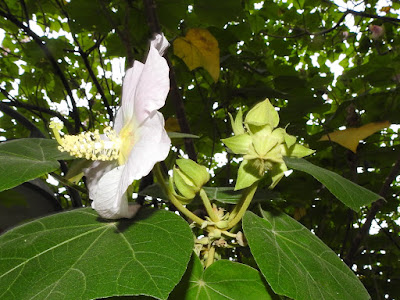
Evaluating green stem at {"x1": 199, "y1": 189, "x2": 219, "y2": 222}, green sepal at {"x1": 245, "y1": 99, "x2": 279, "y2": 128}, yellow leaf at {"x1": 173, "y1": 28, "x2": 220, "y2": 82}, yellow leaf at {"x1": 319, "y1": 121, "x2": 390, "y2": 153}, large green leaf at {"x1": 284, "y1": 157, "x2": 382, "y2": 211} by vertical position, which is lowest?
green stem at {"x1": 199, "y1": 189, "x2": 219, "y2": 222}

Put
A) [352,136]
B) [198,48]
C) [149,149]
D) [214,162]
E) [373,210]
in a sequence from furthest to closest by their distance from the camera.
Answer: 1. [214,162]
2. [198,48]
3. [373,210]
4. [352,136]
5. [149,149]

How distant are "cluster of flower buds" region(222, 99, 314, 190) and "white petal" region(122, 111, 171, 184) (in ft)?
0.28

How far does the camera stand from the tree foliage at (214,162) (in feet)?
1.49

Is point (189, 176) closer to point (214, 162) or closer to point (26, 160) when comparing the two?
point (26, 160)

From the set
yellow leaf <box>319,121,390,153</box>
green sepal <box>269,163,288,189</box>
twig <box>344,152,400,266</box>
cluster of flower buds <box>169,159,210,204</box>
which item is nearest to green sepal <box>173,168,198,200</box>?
cluster of flower buds <box>169,159,210,204</box>

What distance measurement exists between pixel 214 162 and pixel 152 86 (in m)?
2.46

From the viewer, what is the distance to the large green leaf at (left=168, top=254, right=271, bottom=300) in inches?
19.7

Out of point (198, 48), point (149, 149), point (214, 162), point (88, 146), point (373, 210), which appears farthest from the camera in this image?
point (214, 162)

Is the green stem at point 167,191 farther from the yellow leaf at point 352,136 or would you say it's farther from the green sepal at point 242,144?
the yellow leaf at point 352,136

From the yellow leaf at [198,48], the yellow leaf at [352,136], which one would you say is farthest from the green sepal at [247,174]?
the yellow leaf at [198,48]

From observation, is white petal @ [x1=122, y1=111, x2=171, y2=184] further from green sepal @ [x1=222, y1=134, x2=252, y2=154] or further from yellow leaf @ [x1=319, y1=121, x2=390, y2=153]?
yellow leaf @ [x1=319, y1=121, x2=390, y2=153]

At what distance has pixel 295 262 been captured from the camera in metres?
0.52

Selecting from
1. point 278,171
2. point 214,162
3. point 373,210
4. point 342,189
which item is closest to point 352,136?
point 373,210

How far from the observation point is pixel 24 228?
1.77 feet
